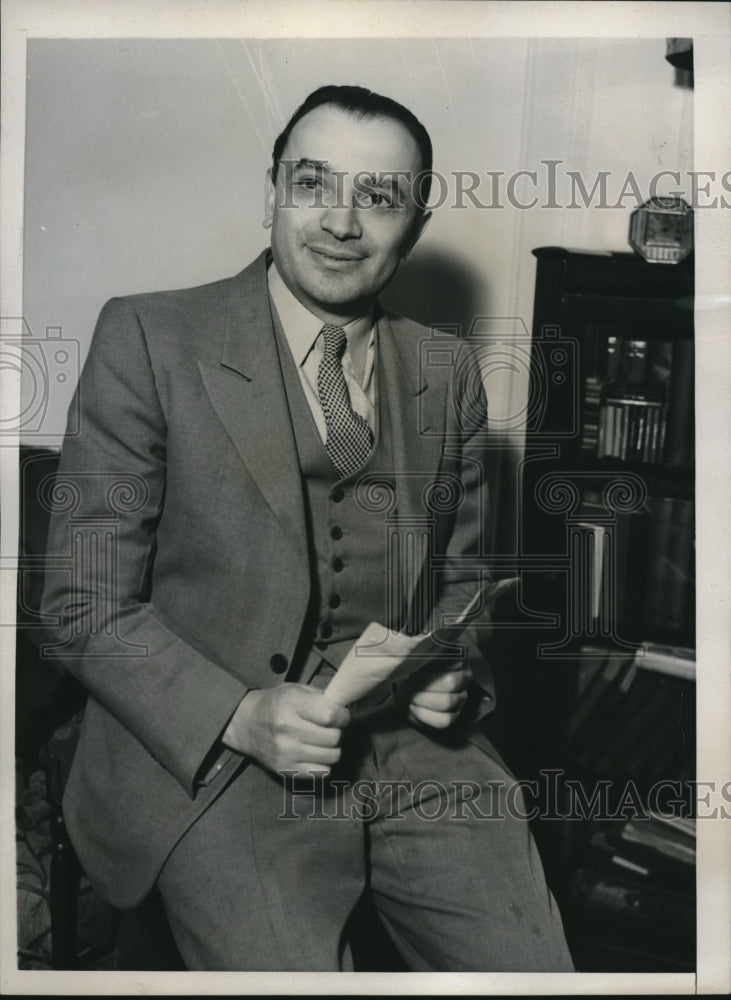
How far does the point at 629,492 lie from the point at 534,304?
0.40 m

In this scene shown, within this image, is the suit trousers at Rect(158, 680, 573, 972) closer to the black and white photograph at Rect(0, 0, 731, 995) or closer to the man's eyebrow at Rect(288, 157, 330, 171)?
the black and white photograph at Rect(0, 0, 731, 995)

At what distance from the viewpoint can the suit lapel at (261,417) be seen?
1.48 metres

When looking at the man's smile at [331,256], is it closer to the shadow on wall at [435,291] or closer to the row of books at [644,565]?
the shadow on wall at [435,291]

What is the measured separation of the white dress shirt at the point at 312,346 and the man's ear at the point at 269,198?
78 mm

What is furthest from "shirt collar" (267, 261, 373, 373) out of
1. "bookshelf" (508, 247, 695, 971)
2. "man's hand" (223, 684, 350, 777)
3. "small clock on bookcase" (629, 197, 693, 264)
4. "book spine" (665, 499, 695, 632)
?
"book spine" (665, 499, 695, 632)

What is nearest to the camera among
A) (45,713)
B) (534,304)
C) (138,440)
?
(138,440)

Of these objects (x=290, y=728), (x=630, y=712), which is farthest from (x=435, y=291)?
(x=630, y=712)

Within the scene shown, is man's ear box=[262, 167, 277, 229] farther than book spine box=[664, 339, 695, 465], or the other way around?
book spine box=[664, 339, 695, 465]

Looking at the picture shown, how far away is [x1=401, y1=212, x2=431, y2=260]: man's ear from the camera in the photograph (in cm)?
160

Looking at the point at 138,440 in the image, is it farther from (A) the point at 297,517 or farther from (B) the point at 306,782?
(B) the point at 306,782

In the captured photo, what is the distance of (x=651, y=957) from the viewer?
1.65 meters

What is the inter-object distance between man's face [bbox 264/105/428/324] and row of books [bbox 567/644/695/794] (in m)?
→ 0.85

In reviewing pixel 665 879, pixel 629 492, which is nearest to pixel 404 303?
pixel 629 492

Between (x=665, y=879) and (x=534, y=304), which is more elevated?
(x=534, y=304)
